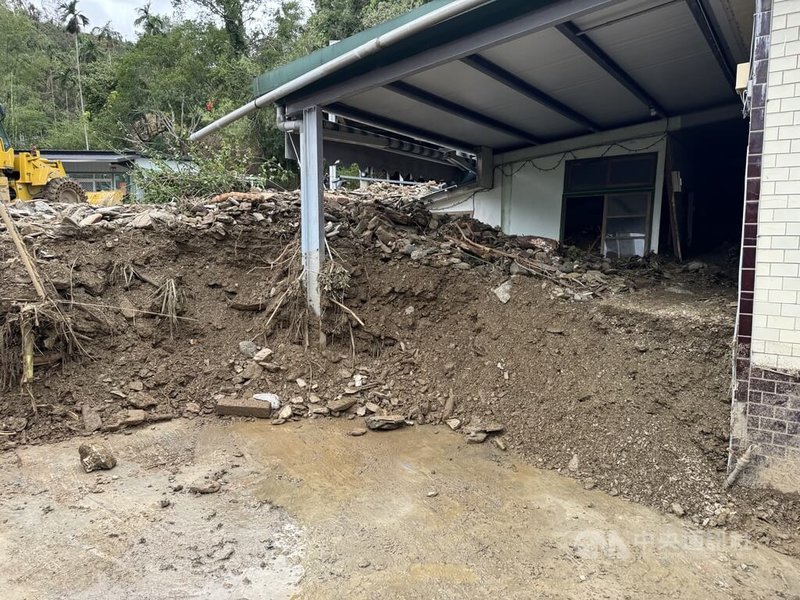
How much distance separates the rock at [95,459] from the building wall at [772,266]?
4.54m

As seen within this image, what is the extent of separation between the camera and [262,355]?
5250 millimetres

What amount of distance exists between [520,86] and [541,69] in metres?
0.43

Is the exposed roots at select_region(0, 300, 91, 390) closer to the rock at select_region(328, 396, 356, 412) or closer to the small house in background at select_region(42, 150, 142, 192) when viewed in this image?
the rock at select_region(328, 396, 356, 412)

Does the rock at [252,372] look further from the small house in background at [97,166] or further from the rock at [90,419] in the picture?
the small house in background at [97,166]

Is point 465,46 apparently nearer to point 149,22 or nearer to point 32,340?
point 32,340

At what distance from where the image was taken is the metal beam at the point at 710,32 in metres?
3.58

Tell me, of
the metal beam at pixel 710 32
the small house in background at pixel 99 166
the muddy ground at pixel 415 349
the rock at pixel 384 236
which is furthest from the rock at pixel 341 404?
the small house in background at pixel 99 166

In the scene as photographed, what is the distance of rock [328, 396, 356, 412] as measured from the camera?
4742 mm

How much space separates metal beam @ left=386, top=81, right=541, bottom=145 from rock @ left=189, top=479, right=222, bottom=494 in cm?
417

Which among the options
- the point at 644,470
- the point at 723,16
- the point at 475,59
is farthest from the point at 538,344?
the point at 723,16

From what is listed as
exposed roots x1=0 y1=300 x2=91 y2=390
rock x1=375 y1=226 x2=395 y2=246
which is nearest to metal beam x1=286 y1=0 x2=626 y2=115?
rock x1=375 y1=226 x2=395 y2=246

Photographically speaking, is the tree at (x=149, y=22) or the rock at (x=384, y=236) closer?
the rock at (x=384, y=236)

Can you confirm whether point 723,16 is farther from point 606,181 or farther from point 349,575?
point 349,575

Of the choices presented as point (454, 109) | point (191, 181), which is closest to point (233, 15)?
point (191, 181)
